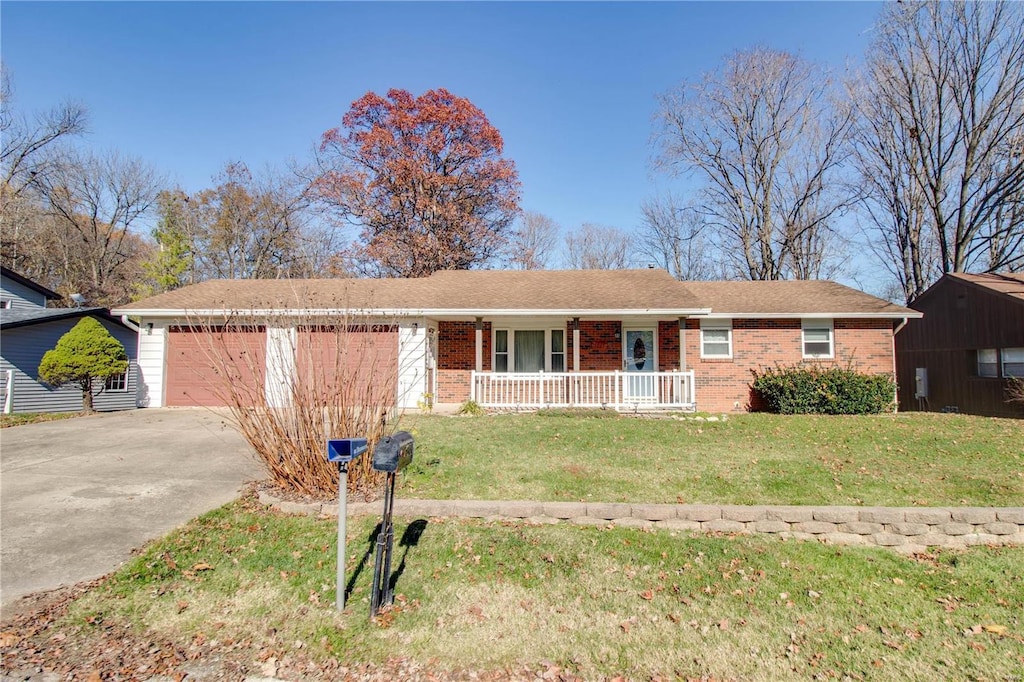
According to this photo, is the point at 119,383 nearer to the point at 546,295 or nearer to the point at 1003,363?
the point at 546,295

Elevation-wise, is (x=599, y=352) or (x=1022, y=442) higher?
(x=599, y=352)

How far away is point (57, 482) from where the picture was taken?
5883 millimetres

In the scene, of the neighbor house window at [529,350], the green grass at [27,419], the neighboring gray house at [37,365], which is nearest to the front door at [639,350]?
the neighbor house window at [529,350]

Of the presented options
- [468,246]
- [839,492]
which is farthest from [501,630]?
[468,246]

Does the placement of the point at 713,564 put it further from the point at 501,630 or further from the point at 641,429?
the point at 641,429

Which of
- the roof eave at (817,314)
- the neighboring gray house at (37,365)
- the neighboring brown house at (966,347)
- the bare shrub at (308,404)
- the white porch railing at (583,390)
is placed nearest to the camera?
the bare shrub at (308,404)

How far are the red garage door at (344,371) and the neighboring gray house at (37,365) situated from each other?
12.4 meters

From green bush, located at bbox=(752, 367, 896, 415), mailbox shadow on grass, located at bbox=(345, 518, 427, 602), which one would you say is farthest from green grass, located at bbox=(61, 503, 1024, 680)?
green bush, located at bbox=(752, 367, 896, 415)

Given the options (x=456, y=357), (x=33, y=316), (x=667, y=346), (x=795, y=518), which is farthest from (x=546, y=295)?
(x=33, y=316)

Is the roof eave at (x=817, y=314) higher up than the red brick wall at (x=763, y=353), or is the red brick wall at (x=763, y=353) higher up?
the roof eave at (x=817, y=314)

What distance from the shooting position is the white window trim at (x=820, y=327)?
13.6 metres

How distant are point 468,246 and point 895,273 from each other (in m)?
21.0

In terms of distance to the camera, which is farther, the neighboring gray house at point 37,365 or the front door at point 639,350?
the neighboring gray house at point 37,365

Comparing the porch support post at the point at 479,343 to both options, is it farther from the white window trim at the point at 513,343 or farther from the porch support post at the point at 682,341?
the porch support post at the point at 682,341
